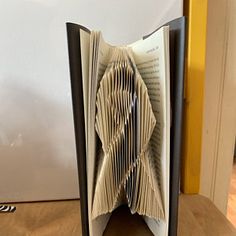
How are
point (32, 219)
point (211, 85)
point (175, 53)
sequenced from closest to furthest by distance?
point (175, 53)
point (32, 219)
point (211, 85)

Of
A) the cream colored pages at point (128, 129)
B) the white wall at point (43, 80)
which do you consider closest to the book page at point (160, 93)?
the cream colored pages at point (128, 129)

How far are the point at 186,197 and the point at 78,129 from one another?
0.29 m

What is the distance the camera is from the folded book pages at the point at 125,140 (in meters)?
0.28

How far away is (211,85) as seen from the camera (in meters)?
0.51

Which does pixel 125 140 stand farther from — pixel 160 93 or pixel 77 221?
pixel 77 221

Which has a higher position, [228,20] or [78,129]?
[228,20]

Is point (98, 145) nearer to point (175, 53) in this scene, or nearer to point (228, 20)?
point (175, 53)

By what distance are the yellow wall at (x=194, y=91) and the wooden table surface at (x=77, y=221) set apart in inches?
2.3

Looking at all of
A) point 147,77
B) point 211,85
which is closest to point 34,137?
point 147,77

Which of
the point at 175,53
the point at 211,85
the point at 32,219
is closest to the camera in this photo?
Answer: the point at 175,53

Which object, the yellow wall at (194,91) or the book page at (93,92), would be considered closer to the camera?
the book page at (93,92)

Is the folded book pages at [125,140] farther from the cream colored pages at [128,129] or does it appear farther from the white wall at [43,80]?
the white wall at [43,80]

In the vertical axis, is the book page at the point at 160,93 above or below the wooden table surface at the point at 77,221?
above

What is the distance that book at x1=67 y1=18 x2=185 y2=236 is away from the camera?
0.28 metres
